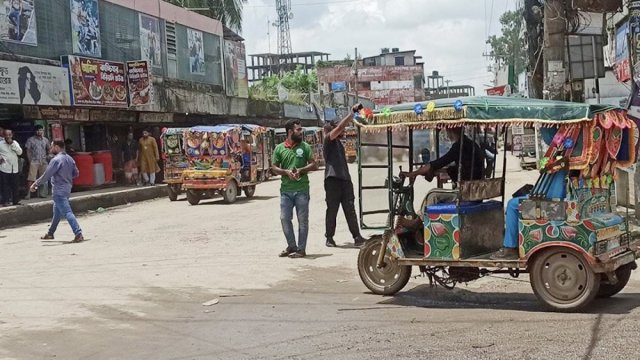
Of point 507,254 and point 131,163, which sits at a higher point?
point 131,163

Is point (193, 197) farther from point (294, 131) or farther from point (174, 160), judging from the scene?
point (294, 131)

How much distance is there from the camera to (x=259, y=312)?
24.1 ft

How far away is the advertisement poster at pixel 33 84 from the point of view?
18688 mm

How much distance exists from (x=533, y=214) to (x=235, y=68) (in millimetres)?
33958

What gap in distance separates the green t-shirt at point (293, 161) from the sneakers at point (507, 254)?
4.03 metres

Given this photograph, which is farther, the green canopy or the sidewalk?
the sidewalk

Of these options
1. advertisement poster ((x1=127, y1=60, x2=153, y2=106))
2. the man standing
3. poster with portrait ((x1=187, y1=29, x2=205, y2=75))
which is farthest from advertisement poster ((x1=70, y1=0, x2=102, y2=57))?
poster with portrait ((x1=187, y1=29, x2=205, y2=75))

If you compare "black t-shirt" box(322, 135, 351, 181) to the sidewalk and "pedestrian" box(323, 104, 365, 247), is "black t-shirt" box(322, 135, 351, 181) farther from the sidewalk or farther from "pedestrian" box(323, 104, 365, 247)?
the sidewalk

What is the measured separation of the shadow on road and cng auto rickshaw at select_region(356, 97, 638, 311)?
6.1 inches

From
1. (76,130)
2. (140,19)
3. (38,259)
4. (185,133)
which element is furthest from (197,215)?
(140,19)

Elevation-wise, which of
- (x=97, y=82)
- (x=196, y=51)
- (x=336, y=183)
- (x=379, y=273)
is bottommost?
(x=379, y=273)

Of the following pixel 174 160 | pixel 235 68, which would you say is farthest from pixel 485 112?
pixel 235 68

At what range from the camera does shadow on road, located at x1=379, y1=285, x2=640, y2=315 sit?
6.87 meters

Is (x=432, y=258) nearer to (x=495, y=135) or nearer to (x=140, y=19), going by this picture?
(x=495, y=135)
